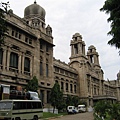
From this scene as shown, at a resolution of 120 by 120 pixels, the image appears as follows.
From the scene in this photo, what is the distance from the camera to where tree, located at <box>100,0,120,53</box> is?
581 inches

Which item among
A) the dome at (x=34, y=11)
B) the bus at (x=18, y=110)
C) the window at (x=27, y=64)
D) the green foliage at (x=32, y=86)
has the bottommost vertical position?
the bus at (x=18, y=110)

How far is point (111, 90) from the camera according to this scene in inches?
3684

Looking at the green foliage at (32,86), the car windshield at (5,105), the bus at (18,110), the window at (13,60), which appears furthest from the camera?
the window at (13,60)

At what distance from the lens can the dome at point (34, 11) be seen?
45000mm

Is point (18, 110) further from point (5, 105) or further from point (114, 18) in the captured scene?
point (114, 18)

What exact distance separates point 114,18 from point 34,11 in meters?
32.8

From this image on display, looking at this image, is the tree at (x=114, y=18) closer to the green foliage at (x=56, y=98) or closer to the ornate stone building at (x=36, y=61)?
the ornate stone building at (x=36, y=61)

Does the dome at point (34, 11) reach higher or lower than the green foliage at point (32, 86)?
higher

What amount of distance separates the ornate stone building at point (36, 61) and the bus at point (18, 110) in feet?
30.7

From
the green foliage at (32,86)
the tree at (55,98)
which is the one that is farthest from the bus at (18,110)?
the tree at (55,98)

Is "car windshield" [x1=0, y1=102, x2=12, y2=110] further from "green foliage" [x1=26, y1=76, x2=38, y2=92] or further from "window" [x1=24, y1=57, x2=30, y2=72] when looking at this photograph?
"window" [x1=24, y1=57, x2=30, y2=72]

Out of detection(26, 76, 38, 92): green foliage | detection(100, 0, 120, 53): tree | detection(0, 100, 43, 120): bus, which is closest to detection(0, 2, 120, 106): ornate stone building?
detection(26, 76, 38, 92): green foliage

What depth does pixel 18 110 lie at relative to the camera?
63.7 ft

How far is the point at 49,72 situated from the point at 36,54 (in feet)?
19.5
